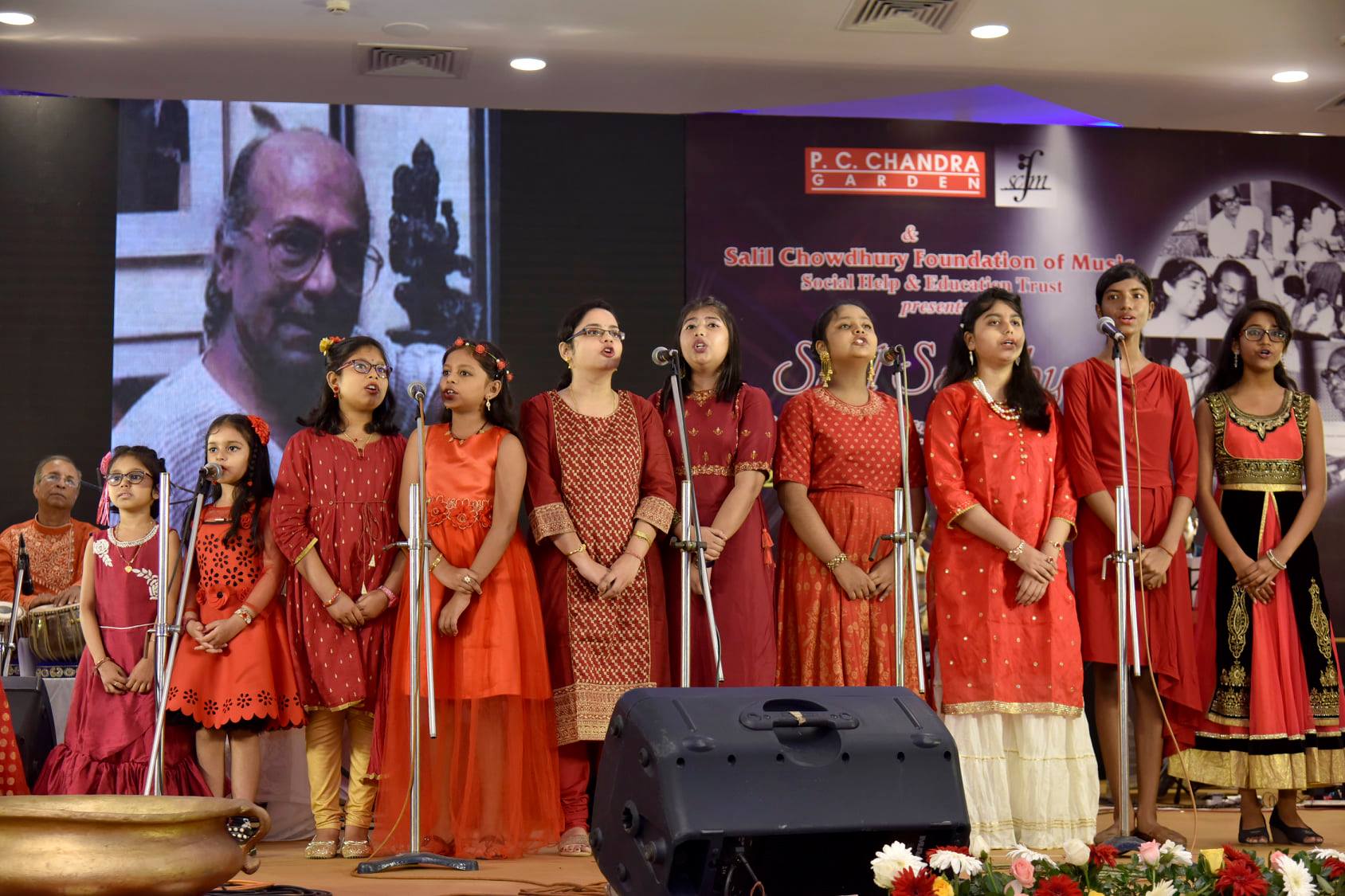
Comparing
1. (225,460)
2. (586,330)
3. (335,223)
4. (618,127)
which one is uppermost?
(618,127)

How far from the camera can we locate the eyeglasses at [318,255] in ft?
19.8

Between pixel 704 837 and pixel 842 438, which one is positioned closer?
pixel 704 837

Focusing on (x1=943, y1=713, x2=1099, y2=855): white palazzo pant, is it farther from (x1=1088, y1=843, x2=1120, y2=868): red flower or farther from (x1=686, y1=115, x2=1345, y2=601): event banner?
(x1=686, y1=115, x2=1345, y2=601): event banner

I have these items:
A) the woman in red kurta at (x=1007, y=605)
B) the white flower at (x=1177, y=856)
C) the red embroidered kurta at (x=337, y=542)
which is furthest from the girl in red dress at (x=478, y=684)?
the white flower at (x=1177, y=856)

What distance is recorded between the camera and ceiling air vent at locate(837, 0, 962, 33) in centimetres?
561

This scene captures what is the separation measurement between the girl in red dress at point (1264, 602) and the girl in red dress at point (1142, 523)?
0.40ft

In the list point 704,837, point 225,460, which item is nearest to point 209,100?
point 225,460

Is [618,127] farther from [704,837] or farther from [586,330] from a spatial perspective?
[704,837]

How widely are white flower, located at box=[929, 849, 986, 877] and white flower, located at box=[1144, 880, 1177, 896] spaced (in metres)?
0.27

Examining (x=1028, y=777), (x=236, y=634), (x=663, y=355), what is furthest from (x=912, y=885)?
(x=236, y=634)

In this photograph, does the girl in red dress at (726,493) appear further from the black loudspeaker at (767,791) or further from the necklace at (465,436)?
the black loudspeaker at (767,791)

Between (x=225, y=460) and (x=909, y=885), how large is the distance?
2.95 metres

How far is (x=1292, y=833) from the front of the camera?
4371mm

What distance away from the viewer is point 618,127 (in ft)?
20.6
